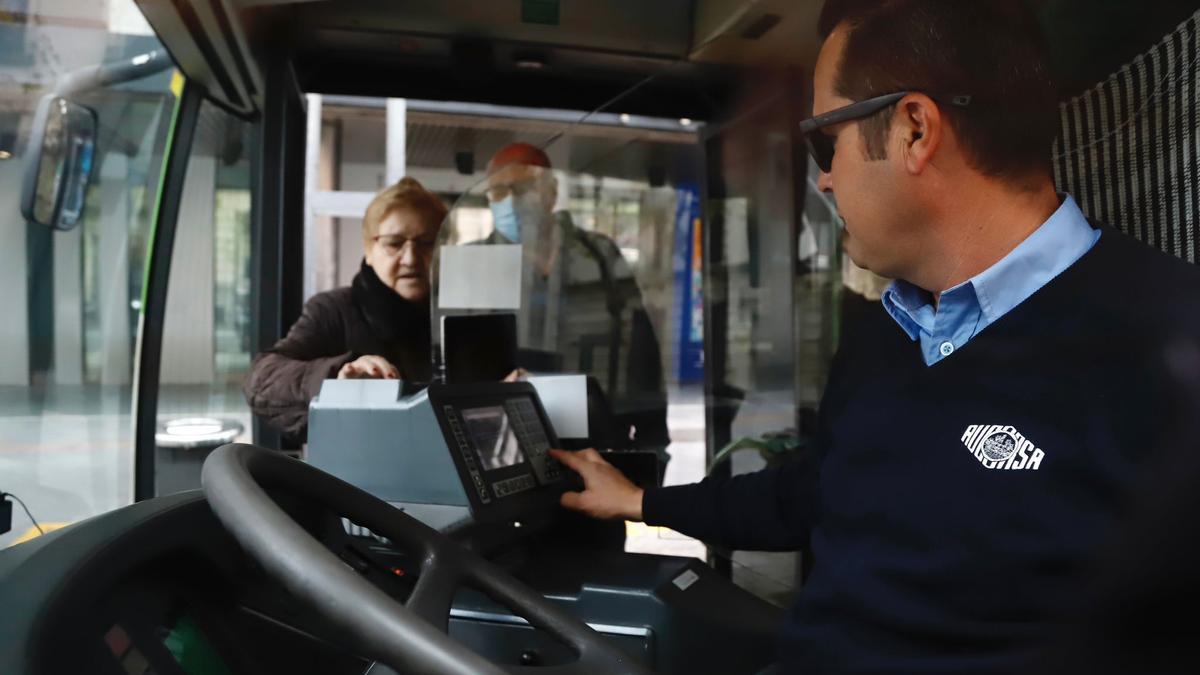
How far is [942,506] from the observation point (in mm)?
1009

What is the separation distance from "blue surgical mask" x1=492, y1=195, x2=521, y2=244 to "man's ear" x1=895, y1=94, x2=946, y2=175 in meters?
1.80

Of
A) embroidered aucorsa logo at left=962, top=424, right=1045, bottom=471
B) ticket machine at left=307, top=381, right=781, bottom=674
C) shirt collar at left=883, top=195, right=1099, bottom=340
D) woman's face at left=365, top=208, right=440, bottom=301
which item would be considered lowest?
ticket machine at left=307, top=381, right=781, bottom=674

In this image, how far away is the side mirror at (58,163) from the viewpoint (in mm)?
1736

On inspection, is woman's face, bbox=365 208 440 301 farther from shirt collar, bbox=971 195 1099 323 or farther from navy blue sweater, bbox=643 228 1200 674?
shirt collar, bbox=971 195 1099 323

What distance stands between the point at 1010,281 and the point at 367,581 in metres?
0.77

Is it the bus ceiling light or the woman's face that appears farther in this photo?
the woman's face

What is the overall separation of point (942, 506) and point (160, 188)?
236 cm

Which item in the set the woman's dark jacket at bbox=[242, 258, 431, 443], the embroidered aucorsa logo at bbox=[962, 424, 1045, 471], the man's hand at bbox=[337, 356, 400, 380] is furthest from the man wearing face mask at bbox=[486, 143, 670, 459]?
the embroidered aucorsa logo at bbox=[962, 424, 1045, 471]

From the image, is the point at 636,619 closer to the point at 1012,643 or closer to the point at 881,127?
the point at 1012,643

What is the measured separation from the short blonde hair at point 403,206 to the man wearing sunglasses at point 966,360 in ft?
5.44

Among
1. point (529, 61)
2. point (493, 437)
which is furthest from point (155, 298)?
point (493, 437)

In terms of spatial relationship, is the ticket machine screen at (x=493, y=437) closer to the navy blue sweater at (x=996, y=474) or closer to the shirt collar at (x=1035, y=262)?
the navy blue sweater at (x=996, y=474)

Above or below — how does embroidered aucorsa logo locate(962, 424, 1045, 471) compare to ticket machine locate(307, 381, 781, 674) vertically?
above

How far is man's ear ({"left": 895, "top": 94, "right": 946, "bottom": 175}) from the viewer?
1117mm
